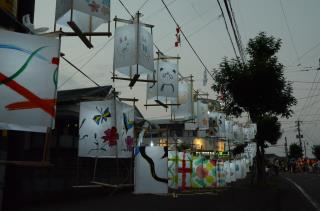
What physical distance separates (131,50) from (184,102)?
7.61m

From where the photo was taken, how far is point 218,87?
23719mm

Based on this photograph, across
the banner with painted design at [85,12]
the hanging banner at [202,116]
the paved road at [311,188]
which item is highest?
the banner with painted design at [85,12]

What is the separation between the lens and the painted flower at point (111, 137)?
11.9 meters

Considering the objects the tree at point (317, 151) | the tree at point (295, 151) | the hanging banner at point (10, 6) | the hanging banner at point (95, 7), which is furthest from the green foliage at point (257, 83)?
the tree at point (317, 151)

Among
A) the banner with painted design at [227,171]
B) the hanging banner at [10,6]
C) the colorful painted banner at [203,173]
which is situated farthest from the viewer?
the banner with painted design at [227,171]

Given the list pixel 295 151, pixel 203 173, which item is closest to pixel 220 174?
pixel 203 173

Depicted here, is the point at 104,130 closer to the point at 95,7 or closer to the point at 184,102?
the point at 95,7

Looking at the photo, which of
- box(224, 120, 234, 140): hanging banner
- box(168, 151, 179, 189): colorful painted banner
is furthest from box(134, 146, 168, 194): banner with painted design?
box(224, 120, 234, 140): hanging banner

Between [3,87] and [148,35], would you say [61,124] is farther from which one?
[3,87]

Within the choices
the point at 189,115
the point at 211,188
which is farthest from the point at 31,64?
the point at 211,188

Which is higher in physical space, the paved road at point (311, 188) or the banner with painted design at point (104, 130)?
the banner with painted design at point (104, 130)

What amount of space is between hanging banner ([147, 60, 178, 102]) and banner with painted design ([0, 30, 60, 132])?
11285 mm

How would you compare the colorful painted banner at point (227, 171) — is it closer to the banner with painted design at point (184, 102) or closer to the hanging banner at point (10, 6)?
A: the banner with painted design at point (184, 102)

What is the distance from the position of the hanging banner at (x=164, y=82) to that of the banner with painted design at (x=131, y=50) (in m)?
3.45
